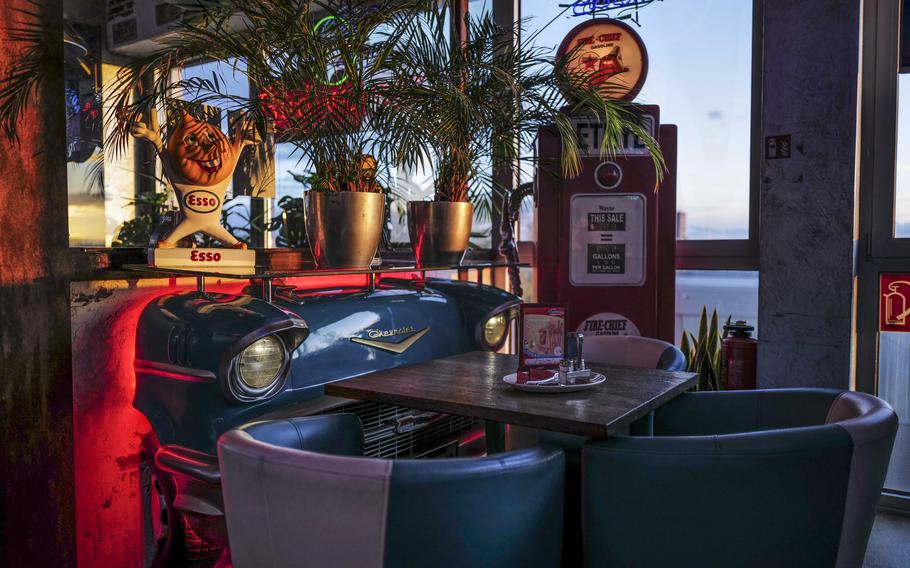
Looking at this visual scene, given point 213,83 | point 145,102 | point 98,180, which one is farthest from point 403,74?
point 98,180

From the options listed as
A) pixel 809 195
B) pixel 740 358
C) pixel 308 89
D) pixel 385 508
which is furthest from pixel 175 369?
pixel 809 195

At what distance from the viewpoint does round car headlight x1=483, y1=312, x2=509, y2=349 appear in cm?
274

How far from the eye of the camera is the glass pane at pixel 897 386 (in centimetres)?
320

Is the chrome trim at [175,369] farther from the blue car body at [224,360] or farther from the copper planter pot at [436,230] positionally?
the copper planter pot at [436,230]

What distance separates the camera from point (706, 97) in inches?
146

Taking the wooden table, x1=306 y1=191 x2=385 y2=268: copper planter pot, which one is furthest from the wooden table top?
x1=306 y1=191 x2=385 y2=268: copper planter pot

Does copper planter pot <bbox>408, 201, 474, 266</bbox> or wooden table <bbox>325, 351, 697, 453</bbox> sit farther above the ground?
copper planter pot <bbox>408, 201, 474, 266</bbox>

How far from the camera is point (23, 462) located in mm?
2051

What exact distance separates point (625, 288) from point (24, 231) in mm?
2456

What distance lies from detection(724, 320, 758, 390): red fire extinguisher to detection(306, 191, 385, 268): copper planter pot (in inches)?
74.6

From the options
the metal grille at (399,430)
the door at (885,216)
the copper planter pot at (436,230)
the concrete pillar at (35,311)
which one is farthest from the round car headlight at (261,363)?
the door at (885,216)

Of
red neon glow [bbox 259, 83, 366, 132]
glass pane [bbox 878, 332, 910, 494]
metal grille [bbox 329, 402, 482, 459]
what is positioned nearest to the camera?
metal grille [bbox 329, 402, 482, 459]

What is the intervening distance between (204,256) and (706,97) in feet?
9.14

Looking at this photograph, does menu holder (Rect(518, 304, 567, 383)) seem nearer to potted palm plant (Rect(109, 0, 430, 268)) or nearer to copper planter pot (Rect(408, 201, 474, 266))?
potted palm plant (Rect(109, 0, 430, 268))
